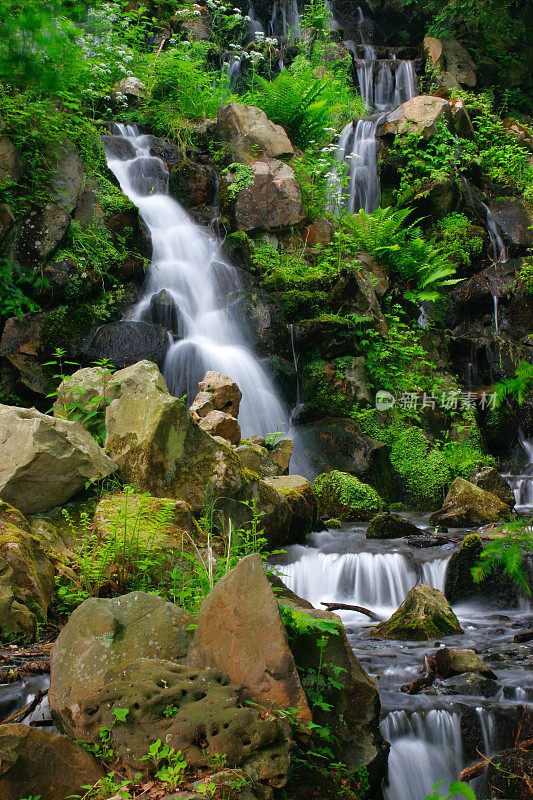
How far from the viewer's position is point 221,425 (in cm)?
775

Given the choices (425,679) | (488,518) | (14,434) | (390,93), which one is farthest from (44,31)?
(390,93)

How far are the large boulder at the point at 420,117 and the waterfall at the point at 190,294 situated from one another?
21.5 feet

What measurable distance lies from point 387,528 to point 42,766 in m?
5.86

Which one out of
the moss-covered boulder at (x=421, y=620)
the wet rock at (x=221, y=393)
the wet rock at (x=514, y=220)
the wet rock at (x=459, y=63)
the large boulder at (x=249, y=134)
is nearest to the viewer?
the moss-covered boulder at (x=421, y=620)

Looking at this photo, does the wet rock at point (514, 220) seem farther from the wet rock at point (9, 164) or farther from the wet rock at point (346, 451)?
the wet rock at point (9, 164)

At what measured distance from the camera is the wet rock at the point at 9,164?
9.17 meters

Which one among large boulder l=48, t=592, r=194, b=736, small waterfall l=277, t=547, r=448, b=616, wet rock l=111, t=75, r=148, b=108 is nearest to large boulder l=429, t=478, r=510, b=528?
small waterfall l=277, t=547, r=448, b=616

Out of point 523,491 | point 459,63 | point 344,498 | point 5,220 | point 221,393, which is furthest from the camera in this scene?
point 459,63

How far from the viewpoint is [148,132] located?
14.2 meters

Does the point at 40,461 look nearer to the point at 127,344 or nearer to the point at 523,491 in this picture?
the point at 127,344

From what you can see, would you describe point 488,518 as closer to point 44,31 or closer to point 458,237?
point 44,31

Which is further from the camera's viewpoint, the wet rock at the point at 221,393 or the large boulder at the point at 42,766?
the wet rock at the point at 221,393

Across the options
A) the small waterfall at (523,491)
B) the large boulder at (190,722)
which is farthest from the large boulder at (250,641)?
the small waterfall at (523,491)

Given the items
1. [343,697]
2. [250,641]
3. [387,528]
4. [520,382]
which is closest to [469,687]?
[343,697]
